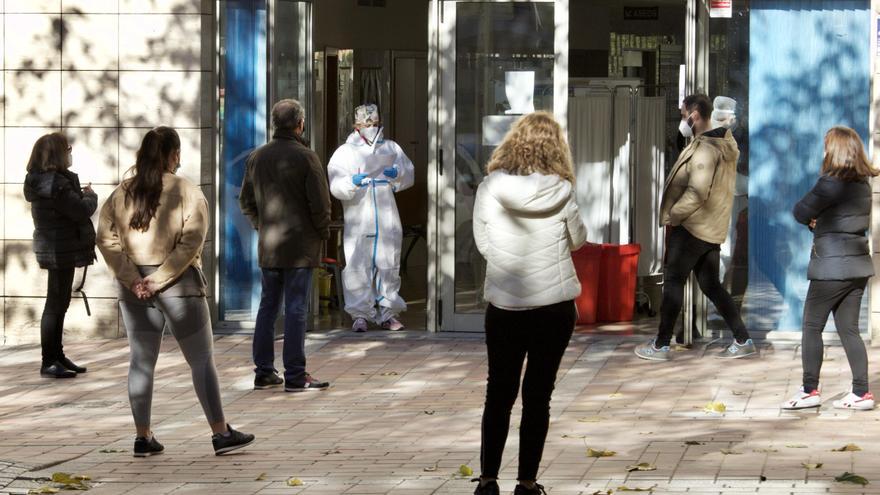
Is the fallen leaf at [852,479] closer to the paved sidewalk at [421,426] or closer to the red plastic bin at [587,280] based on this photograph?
the paved sidewalk at [421,426]

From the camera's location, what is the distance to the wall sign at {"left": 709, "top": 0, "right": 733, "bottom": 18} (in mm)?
12484

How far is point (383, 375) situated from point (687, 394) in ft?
7.04

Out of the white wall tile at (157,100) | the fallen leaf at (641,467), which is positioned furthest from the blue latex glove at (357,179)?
the fallen leaf at (641,467)

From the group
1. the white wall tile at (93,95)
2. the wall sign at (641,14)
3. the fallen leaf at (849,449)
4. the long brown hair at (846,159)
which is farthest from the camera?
the wall sign at (641,14)

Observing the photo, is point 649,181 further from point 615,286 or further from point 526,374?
point 526,374

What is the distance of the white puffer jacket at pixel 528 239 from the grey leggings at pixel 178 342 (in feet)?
6.51

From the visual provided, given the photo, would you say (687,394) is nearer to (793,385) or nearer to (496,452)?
(793,385)

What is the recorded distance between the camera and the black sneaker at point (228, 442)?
848cm

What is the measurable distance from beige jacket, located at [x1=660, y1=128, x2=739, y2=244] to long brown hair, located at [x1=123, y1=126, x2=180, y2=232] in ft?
14.5

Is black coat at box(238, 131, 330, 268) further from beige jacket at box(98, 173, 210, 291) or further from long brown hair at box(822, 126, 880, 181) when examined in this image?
long brown hair at box(822, 126, 880, 181)

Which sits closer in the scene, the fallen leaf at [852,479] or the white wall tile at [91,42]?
the fallen leaf at [852,479]

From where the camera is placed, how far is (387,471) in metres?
7.96

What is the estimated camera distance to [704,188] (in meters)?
11.6

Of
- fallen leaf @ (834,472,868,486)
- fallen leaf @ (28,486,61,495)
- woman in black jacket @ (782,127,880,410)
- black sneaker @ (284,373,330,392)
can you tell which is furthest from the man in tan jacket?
fallen leaf @ (28,486,61,495)
